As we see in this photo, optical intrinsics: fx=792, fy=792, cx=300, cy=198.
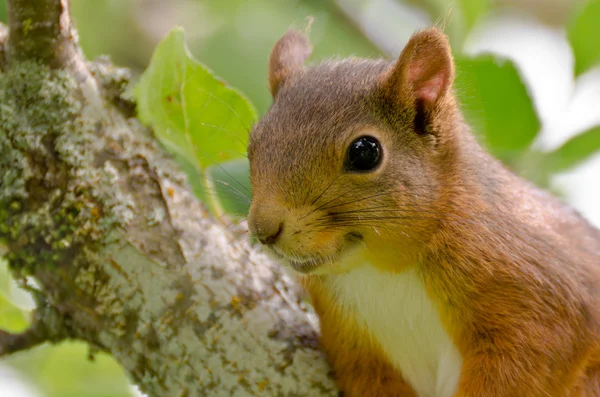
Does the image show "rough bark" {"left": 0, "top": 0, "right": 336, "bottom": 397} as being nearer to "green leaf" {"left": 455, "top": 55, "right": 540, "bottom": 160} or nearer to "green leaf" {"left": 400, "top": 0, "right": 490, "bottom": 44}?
"green leaf" {"left": 455, "top": 55, "right": 540, "bottom": 160}

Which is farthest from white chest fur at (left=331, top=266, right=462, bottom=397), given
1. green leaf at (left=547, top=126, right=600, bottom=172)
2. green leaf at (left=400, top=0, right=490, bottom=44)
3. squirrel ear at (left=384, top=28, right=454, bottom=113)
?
green leaf at (left=400, top=0, right=490, bottom=44)

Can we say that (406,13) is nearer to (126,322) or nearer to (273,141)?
(273,141)

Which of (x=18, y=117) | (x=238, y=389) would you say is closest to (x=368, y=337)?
(x=238, y=389)

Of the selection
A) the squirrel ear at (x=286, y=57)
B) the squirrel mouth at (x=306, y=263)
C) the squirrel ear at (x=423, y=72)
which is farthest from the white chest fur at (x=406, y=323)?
the squirrel ear at (x=286, y=57)

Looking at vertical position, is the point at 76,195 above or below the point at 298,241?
above

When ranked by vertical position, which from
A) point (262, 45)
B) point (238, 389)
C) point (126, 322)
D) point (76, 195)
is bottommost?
point (238, 389)

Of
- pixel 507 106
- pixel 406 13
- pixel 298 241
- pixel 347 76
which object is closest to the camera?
pixel 298 241

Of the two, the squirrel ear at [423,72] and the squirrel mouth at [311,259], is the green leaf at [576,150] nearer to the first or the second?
the squirrel ear at [423,72]
